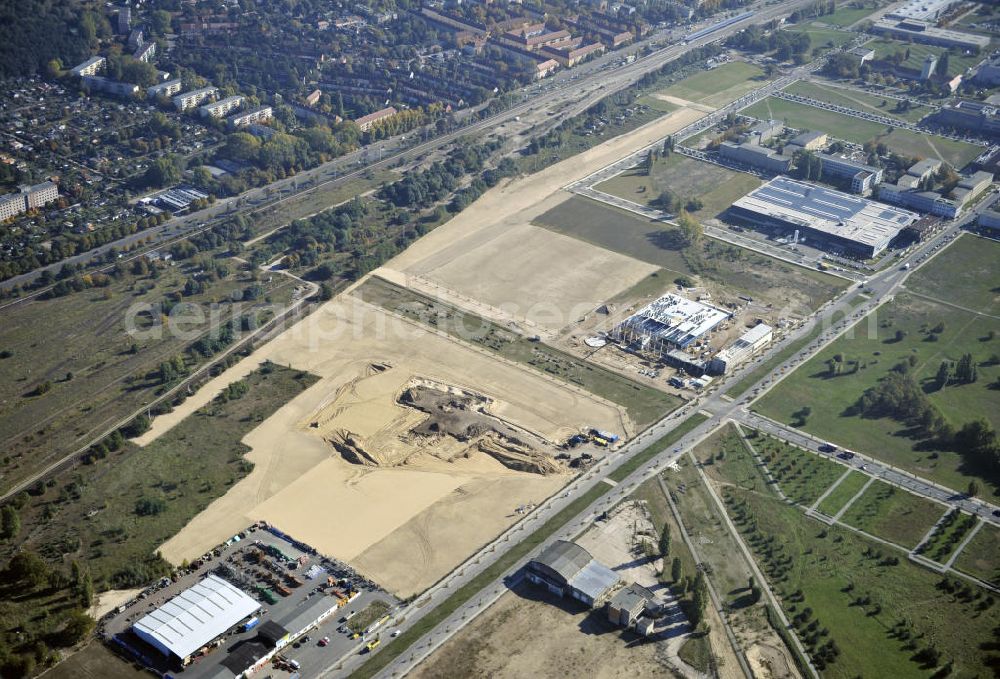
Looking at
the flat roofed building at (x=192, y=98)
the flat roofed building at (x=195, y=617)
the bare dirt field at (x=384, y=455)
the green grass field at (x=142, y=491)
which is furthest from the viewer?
the flat roofed building at (x=192, y=98)

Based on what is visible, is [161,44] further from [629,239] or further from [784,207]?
[784,207]


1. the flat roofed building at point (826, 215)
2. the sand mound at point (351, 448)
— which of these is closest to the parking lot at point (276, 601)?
the sand mound at point (351, 448)

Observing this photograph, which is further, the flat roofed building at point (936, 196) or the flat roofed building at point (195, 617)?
the flat roofed building at point (936, 196)

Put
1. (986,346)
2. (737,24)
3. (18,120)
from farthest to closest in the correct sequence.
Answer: (737,24), (18,120), (986,346)

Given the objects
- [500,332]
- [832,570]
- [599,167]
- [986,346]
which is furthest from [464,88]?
[832,570]

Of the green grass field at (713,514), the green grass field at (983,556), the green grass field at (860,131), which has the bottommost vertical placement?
the green grass field at (713,514)

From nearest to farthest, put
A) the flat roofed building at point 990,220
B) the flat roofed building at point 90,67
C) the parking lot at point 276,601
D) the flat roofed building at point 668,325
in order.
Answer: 1. the parking lot at point 276,601
2. the flat roofed building at point 668,325
3. the flat roofed building at point 990,220
4. the flat roofed building at point 90,67

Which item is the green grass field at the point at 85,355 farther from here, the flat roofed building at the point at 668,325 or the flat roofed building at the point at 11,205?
the flat roofed building at the point at 668,325
